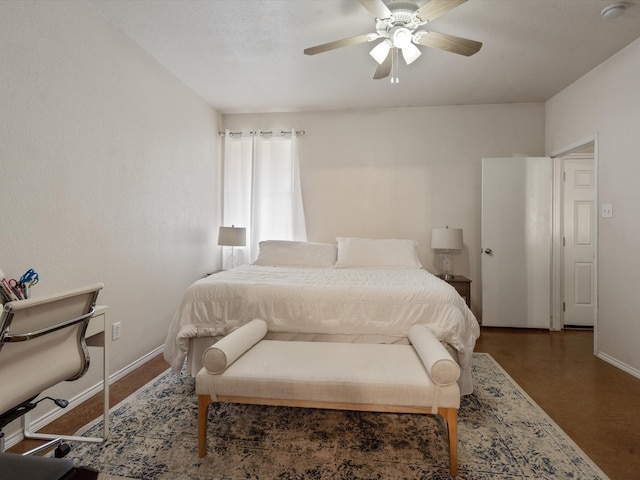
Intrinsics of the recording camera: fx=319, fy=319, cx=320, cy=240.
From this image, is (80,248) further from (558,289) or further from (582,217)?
(582,217)

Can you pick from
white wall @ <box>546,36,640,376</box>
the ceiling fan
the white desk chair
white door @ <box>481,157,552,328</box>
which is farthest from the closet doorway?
the white desk chair

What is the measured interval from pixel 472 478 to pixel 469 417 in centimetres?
53

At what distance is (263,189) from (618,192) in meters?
3.63

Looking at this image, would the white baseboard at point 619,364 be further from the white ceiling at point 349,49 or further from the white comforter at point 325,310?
the white ceiling at point 349,49

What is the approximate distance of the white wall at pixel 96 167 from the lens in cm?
173

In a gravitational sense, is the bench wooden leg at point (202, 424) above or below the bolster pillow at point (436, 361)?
below

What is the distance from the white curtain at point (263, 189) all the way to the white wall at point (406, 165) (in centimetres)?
15

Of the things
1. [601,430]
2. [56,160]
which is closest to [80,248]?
[56,160]

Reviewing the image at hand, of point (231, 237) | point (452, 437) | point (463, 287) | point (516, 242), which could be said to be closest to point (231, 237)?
point (231, 237)

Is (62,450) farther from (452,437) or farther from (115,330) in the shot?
(452,437)

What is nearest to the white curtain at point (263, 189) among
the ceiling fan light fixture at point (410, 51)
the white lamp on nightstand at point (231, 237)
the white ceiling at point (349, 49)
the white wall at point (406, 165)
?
the white wall at point (406, 165)

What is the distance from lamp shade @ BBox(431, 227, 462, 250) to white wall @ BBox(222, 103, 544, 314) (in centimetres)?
35

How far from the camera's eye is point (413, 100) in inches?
148

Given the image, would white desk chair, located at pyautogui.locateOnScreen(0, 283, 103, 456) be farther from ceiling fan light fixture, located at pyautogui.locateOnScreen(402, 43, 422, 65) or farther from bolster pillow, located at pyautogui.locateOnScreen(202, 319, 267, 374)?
ceiling fan light fixture, located at pyautogui.locateOnScreen(402, 43, 422, 65)
